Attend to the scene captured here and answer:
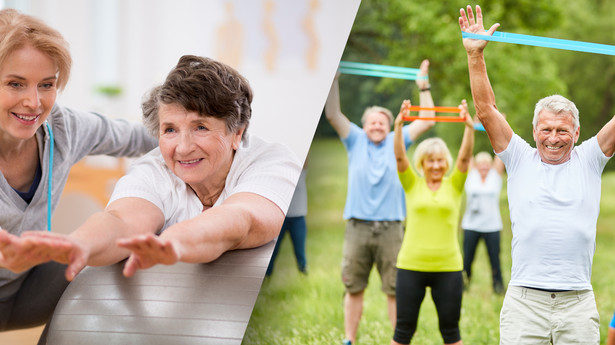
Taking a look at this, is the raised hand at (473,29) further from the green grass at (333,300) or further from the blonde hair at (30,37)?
the blonde hair at (30,37)

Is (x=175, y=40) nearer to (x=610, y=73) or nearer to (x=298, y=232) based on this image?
(x=298, y=232)

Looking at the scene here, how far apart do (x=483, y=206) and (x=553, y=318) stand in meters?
2.45

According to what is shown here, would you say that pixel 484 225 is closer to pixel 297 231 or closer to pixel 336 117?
pixel 297 231

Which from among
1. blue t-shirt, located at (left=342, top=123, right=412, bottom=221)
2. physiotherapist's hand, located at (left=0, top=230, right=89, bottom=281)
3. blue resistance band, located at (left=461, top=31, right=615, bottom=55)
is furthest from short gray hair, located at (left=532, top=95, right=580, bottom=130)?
blue t-shirt, located at (left=342, top=123, right=412, bottom=221)

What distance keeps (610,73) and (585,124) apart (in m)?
0.76

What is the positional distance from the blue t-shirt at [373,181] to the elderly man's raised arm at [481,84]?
4.27 feet

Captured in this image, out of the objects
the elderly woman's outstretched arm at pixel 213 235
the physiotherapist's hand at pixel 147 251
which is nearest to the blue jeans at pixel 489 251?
the elderly woman's outstretched arm at pixel 213 235

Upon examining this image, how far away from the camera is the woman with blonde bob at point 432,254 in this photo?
2.69 meters

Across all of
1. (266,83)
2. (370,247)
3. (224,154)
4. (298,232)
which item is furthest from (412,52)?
(224,154)

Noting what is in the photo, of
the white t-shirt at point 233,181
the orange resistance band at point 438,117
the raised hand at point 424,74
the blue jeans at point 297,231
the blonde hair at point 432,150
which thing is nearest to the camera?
the white t-shirt at point 233,181

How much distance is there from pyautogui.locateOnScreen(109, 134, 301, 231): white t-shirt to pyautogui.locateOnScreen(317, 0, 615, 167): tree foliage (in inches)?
141

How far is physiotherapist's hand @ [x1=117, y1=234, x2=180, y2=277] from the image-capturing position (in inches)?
51.1

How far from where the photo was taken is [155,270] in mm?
1705

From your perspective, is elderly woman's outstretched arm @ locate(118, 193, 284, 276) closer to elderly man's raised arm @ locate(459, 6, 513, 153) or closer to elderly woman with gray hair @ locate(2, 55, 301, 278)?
elderly woman with gray hair @ locate(2, 55, 301, 278)
